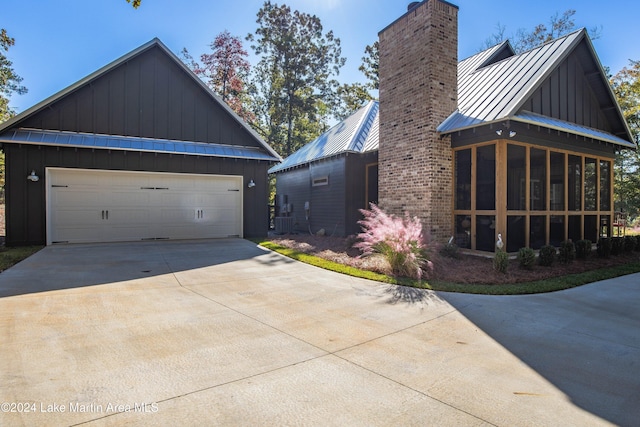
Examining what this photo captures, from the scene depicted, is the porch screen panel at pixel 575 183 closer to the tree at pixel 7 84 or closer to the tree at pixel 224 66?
the tree at pixel 7 84

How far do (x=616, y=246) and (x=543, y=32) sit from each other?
766 inches

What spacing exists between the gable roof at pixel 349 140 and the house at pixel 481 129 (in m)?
1.75

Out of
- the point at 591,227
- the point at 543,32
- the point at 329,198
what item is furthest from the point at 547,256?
the point at 543,32

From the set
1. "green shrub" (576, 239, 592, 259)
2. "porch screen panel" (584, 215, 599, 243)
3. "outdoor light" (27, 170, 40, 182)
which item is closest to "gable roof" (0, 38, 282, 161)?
"outdoor light" (27, 170, 40, 182)

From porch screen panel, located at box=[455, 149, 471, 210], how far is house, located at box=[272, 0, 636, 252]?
0.03m

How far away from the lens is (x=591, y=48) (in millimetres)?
9773

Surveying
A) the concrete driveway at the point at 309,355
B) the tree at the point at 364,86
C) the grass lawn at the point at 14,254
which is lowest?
the concrete driveway at the point at 309,355

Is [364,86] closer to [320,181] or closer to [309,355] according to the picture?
[320,181]

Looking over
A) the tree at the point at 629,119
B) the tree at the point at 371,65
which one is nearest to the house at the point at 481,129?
the tree at the point at 629,119

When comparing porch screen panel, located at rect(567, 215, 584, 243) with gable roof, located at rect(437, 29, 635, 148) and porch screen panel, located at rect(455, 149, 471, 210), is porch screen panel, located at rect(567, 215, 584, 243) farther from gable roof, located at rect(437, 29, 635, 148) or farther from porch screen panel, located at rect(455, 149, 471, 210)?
porch screen panel, located at rect(455, 149, 471, 210)

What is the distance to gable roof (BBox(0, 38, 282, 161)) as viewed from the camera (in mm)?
10172

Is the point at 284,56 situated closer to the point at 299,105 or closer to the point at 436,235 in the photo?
the point at 299,105

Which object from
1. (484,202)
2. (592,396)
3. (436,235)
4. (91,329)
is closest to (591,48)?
(484,202)

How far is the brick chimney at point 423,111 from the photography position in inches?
356
